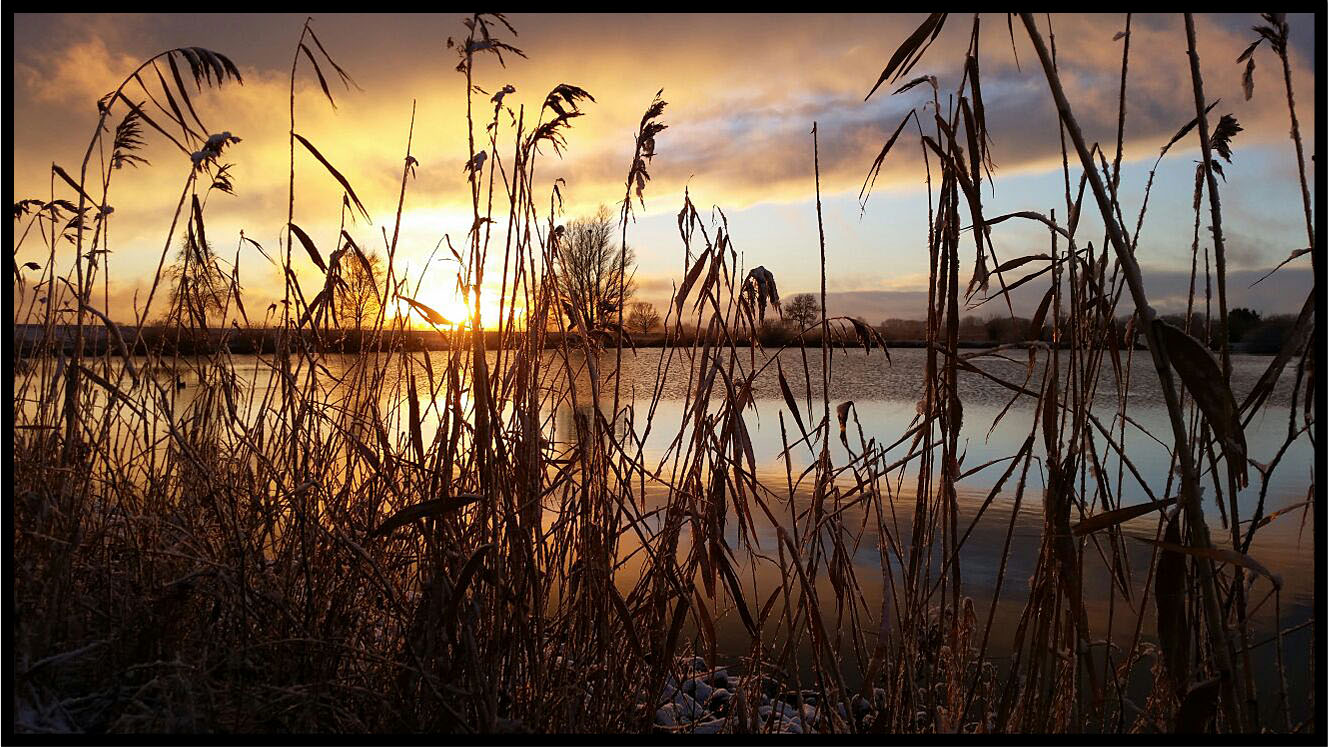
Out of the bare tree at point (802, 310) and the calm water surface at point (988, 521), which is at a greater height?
the bare tree at point (802, 310)

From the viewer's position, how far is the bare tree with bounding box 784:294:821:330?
188cm

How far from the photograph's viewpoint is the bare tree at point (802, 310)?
1883mm

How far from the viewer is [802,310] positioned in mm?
1926

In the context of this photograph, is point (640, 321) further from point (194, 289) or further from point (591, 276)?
point (194, 289)

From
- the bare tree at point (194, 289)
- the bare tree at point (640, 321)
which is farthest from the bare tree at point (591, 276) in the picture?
the bare tree at point (194, 289)

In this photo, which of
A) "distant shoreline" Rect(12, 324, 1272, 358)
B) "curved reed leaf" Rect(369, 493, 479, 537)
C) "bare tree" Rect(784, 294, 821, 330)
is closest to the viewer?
"curved reed leaf" Rect(369, 493, 479, 537)

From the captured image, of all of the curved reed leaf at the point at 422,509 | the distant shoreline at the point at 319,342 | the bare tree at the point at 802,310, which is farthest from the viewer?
the bare tree at the point at 802,310

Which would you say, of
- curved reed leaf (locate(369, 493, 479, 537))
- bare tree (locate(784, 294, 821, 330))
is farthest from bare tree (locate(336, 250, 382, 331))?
bare tree (locate(784, 294, 821, 330))

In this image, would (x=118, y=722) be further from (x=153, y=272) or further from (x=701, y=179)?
(x=701, y=179)

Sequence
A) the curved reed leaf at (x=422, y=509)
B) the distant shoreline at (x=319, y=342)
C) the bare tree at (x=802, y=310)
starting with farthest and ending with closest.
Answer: the bare tree at (x=802, y=310), the distant shoreline at (x=319, y=342), the curved reed leaf at (x=422, y=509)

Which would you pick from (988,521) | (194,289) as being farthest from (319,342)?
(988,521)

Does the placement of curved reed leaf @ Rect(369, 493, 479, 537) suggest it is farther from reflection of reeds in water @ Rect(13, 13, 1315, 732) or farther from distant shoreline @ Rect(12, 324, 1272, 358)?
distant shoreline @ Rect(12, 324, 1272, 358)

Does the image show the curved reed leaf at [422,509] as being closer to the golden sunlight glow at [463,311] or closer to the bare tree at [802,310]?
the golden sunlight glow at [463,311]

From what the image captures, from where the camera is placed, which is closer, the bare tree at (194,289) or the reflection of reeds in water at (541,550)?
the reflection of reeds in water at (541,550)
